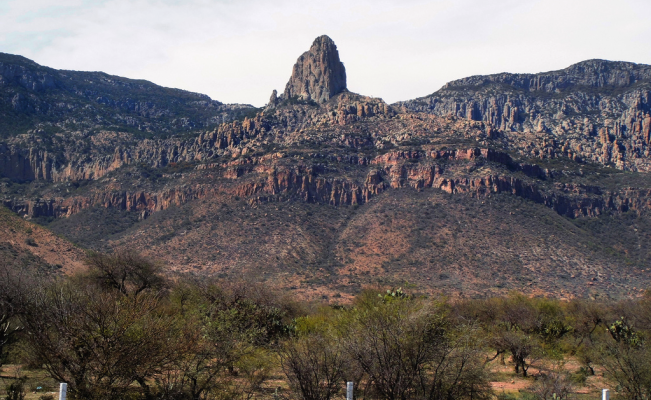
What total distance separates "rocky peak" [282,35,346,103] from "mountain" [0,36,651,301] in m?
0.44

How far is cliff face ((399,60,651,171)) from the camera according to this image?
141 metres

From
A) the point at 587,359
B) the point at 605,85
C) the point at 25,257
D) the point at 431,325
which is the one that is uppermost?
the point at 605,85

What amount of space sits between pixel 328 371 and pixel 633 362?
13.1 meters

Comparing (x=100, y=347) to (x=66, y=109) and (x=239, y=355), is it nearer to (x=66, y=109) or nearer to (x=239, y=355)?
(x=239, y=355)

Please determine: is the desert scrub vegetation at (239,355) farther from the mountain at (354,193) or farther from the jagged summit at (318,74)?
the jagged summit at (318,74)

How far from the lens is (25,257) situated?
49969 mm

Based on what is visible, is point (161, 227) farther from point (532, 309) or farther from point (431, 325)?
point (431, 325)

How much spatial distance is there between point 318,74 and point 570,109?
77335mm

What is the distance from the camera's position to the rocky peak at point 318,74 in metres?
150

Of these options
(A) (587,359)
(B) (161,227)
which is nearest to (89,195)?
(B) (161,227)

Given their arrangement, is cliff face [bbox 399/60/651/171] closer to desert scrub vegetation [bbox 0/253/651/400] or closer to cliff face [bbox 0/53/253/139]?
cliff face [bbox 0/53/253/139]

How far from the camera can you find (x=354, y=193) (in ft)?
345

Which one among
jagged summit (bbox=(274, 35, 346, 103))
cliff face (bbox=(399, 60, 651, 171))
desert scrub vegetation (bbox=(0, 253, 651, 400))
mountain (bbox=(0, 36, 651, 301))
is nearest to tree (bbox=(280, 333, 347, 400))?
desert scrub vegetation (bbox=(0, 253, 651, 400))

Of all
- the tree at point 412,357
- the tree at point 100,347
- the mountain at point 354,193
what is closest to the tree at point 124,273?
the tree at point 100,347
